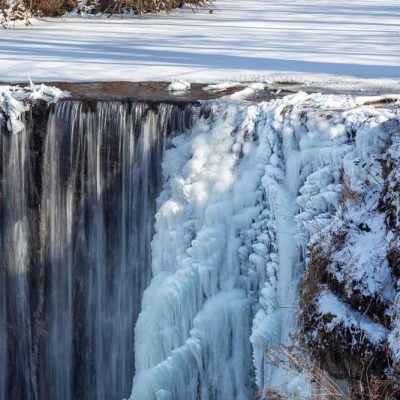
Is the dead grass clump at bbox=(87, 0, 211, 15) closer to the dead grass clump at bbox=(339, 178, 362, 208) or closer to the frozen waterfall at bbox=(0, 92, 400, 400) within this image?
the frozen waterfall at bbox=(0, 92, 400, 400)

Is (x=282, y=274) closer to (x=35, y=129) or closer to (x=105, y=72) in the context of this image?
(x=35, y=129)

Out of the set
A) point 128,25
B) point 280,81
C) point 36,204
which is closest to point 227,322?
point 36,204

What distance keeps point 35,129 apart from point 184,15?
5.40 meters

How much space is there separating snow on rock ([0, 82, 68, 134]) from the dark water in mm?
87

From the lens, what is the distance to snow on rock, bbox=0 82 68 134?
8094mm

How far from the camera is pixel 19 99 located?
27.0 feet

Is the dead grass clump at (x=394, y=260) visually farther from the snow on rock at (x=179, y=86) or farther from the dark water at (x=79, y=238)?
the snow on rock at (x=179, y=86)

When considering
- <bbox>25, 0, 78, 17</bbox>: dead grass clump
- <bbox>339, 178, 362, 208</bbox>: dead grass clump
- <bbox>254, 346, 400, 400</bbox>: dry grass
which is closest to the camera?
<bbox>254, 346, 400, 400</bbox>: dry grass

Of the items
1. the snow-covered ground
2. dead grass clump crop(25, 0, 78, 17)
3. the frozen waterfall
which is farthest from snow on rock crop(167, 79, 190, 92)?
dead grass clump crop(25, 0, 78, 17)

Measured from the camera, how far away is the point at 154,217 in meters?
7.87

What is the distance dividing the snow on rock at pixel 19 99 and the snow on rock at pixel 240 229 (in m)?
1.10

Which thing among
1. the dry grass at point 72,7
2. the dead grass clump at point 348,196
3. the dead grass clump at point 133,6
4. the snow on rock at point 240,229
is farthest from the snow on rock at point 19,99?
the dead grass clump at point 133,6

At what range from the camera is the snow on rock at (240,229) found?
23.1ft

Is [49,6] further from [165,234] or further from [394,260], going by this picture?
[394,260]
